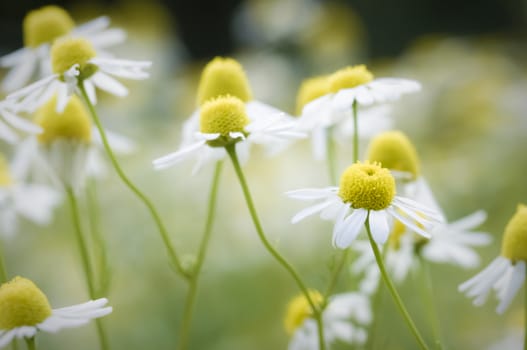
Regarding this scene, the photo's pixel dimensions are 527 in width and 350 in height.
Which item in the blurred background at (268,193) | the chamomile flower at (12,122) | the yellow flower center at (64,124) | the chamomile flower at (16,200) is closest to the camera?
the chamomile flower at (12,122)

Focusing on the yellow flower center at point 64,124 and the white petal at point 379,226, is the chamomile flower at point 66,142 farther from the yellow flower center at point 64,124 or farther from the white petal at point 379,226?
the white petal at point 379,226

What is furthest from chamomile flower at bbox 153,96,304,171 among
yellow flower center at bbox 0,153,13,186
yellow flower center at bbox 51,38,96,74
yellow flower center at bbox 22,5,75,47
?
yellow flower center at bbox 0,153,13,186

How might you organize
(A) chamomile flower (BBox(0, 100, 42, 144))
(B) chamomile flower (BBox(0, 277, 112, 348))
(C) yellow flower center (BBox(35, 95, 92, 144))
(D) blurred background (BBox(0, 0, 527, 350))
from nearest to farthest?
(B) chamomile flower (BBox(0, 277, 112, 348)) < (A) chamomile flower (BBox(0, 100, 42, 144)) < (C) yellow flower center (BBox(35, 95, 92, 144)) < (D) blurred background (BBox(0, 0, 527, 350))

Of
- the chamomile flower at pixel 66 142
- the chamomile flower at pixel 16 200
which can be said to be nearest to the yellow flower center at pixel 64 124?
the chamomile flower at pixel 66 142

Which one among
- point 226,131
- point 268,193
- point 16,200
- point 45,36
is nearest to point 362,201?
point 226,131

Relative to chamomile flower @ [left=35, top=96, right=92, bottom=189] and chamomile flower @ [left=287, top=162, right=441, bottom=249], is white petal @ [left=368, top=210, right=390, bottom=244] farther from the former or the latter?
chamomile flower @ [left=35, top=96, right=92, bottom=189]

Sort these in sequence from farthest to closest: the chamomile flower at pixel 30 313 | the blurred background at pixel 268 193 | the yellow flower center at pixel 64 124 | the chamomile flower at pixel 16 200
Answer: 1. the blurred background at pixel 268 193
2. the chamomile flower at pixel 16 200
3. the yellow flower center at pixel 64 124
4. the chamomile flower at pixel 30 313
